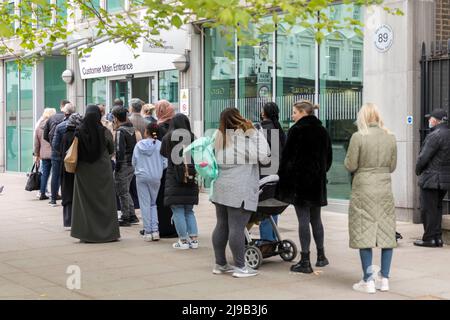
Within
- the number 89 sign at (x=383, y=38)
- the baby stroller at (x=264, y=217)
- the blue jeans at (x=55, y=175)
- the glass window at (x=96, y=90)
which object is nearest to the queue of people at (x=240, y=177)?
the baby stroller at (x=264, y=217)

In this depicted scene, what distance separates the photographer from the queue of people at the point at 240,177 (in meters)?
6.92

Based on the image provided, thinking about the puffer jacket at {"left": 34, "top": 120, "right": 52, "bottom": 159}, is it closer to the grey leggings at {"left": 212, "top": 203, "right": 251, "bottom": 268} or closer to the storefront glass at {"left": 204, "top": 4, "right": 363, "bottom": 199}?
the storefront glass at {"left": 204, "top": 4, "right": 363, "bottom": 199}

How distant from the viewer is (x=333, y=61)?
13219mm

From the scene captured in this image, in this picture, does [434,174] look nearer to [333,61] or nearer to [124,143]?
[333,61]

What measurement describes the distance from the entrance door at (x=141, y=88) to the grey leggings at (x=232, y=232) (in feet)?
35.4

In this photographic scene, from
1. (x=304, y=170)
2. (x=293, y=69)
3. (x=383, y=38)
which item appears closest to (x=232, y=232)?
(x=304, y=170)

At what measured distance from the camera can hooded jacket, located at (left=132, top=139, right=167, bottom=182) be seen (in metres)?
9.87

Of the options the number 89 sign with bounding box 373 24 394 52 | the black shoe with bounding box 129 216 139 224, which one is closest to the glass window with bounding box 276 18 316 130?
the number 89 sign with bounding box 373 24 394 52

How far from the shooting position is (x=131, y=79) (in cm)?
1848

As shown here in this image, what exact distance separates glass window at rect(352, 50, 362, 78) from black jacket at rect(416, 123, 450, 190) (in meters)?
3.48

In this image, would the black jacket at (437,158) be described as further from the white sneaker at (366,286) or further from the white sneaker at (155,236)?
the white sneaker at (155,236)

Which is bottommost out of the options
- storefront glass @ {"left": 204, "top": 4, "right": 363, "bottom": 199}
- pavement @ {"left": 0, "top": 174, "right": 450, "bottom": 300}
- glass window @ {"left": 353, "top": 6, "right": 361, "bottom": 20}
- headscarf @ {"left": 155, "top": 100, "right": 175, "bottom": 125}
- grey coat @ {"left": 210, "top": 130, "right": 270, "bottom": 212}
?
pavement @ {"left": 0, "top": 174, "right": 450, "bottom": 300}

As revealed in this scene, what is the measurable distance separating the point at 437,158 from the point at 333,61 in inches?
168

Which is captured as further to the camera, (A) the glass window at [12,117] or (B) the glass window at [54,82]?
(A) the glass window at [12,117]
